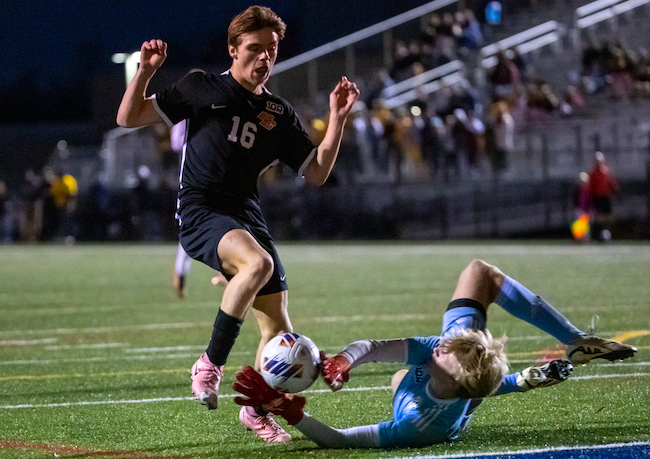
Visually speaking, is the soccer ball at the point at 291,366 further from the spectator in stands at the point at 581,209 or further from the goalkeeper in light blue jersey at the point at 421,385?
the spectator in stands at the point at 581,209

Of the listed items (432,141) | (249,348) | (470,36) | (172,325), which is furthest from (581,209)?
(249,348)

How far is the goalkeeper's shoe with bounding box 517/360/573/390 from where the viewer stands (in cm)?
493

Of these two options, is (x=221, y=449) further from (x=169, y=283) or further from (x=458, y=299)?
(x=169, y=283)

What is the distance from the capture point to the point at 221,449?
473 cm

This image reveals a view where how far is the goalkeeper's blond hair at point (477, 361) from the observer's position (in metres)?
4.49

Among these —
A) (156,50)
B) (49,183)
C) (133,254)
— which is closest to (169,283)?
(133,254)

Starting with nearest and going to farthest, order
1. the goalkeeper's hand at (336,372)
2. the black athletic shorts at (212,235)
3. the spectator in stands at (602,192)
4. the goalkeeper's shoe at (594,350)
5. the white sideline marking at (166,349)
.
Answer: the goalkeeper's hand at (336,372) < the black athletic shorts at (212,235) < the goalkeeper's shoe at (594,350) < the white sideline marking at (166,349) < the spectator in stands at (602,192)

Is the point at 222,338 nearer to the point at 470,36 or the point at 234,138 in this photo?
the point at 234,138

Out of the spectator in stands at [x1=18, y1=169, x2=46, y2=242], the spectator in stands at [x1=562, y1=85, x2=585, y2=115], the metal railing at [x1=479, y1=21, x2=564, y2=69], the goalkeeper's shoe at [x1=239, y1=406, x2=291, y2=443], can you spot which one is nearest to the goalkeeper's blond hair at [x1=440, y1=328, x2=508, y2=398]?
the goalkeeper's shoe at [x1=239, y1=406, x2=291, y2=443]

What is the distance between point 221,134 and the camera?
5441 millimetres

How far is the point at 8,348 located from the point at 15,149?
45396 millimetres

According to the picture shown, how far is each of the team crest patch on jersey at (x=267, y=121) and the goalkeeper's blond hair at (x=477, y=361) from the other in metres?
1.75

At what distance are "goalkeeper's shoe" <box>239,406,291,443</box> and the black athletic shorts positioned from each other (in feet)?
2.37

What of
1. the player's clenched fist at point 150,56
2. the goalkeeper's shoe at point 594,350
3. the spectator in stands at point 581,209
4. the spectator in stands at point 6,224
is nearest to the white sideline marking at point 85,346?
the player's clenched fist at point 150,56
